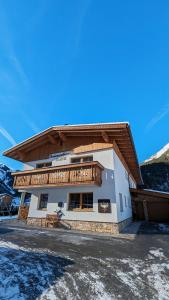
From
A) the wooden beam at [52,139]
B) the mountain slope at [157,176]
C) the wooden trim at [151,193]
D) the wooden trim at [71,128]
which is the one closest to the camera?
the wooden trim at [71,128]

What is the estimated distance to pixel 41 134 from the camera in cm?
1463

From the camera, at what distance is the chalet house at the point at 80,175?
11172 mm

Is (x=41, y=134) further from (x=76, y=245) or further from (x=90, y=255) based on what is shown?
(x=90, y=255)

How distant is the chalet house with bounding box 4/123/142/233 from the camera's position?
1117 centimetres

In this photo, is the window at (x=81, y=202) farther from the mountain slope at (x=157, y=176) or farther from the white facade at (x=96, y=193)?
the mountain slope at (x=157, y=176)

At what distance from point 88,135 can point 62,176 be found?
3.76m

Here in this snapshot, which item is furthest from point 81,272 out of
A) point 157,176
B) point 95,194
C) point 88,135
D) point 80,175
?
point 157,176

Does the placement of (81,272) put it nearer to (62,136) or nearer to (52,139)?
(62,136)

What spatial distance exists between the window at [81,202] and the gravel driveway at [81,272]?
4523 millimetres

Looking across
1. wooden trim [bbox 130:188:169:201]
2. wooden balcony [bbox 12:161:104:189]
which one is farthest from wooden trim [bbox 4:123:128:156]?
wooden trim [bbox 130:188:169:201]

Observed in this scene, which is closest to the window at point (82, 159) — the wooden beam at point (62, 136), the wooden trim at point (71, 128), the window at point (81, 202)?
the wooden beam at point (62, 136)

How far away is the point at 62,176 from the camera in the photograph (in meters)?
12.1

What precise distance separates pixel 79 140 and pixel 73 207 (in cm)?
509

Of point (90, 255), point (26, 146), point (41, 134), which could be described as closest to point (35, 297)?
point (90, 255)
